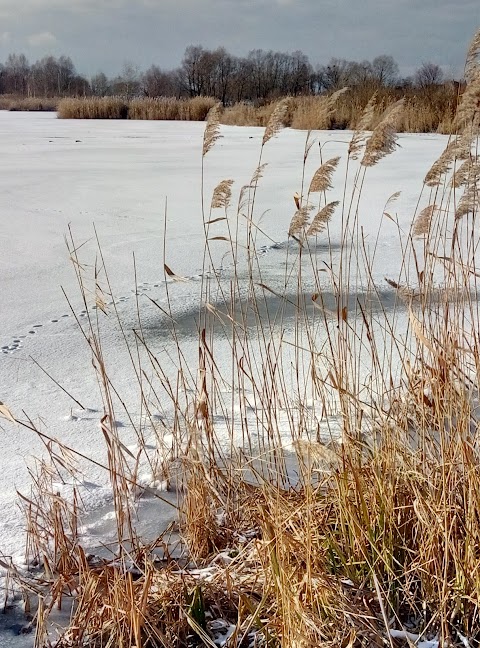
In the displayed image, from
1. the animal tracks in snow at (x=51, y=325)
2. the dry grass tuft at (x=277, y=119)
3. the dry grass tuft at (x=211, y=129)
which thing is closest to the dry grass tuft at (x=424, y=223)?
the dry grass tuft at (x=277, y=119)

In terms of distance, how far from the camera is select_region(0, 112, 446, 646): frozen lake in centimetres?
186

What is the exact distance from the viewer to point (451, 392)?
124cm

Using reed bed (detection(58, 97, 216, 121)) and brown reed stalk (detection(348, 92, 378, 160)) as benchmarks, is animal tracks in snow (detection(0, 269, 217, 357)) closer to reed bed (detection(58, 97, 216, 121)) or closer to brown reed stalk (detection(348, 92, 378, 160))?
brown reed stalk (detection(348, 92, 378, 160))

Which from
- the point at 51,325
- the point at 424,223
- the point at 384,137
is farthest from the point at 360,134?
the point at 51,325

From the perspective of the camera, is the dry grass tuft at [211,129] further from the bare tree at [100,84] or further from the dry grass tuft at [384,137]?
the bare tree at [100,84]

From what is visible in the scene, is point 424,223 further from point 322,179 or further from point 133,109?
point 133,109

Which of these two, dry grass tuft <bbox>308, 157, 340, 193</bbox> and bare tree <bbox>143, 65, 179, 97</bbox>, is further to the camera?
bare tree <bbox>143, 65, 179, 97</bbox>

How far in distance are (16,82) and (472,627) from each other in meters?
52.8

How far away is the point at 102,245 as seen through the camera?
3760mm

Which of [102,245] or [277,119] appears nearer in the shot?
[277,119]

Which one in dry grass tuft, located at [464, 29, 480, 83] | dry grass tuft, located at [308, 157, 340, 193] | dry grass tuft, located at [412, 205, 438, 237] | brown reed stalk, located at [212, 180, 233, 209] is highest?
dry grass tuft, located at [464, 29, 480, 83]

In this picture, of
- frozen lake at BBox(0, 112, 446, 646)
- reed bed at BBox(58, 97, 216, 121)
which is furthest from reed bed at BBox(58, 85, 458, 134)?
frozen lake at BBox(0, 112, 446, 646)

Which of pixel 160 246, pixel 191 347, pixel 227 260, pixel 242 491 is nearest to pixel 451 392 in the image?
pixel 242 491

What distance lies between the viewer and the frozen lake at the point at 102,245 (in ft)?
6.11
